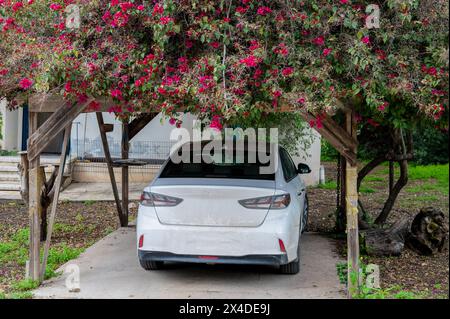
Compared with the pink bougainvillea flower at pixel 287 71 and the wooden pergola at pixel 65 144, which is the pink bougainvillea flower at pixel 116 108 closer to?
the wooden pergola at pixel 65 144

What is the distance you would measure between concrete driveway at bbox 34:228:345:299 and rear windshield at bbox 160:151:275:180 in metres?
1.21

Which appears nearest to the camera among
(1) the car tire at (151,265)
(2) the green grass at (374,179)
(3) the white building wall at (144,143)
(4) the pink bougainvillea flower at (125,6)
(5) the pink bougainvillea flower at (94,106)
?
(4) the pink bougainvillea flower at (125,6)

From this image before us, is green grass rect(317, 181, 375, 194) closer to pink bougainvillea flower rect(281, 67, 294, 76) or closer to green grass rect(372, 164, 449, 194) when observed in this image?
green grass rect(372, 164, 449, 194)

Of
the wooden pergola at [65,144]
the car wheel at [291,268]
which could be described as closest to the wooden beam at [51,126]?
the wooden pergola at [65,144]

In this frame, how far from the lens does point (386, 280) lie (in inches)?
272

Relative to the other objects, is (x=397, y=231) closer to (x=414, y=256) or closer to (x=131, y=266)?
(x=414, y=256)

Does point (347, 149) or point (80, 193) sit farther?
point (80, 193)

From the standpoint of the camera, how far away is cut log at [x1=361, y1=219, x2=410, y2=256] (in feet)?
26.2

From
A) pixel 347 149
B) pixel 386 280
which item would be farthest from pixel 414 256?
pixel 347 149

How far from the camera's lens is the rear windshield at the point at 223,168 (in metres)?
6.63

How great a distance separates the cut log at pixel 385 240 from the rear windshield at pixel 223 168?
2.13 metres

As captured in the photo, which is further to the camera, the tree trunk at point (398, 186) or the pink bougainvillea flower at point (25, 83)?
the tree trunk at point (398, 186)

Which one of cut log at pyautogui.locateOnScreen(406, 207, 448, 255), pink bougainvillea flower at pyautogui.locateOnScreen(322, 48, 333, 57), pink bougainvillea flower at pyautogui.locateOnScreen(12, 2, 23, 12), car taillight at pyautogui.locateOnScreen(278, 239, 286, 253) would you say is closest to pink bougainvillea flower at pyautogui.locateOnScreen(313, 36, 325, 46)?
pink bougainvillea flower at pyautogui.locateOnScreen(322, 48, 333, 57)

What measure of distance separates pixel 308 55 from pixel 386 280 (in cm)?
286
